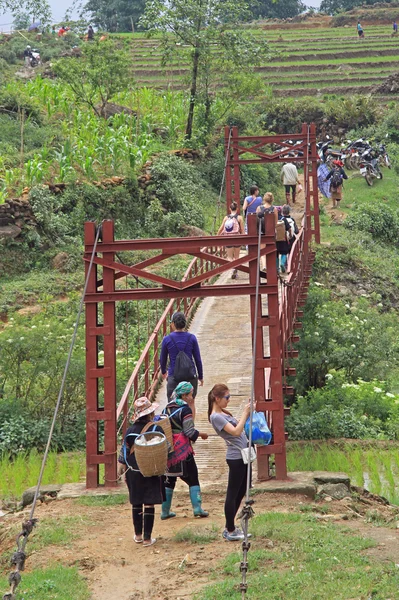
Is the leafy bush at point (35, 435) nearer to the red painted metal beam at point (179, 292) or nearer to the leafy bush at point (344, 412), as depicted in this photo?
the leafy bush at point (344, 412)

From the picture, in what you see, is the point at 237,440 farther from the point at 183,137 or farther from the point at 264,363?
the point at 183,137

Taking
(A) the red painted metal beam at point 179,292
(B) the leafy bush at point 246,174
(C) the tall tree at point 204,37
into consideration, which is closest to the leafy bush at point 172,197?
(B) the leafy bush at point 246,174

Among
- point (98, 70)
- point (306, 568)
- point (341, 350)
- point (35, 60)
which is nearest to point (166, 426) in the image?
point (306, 568)

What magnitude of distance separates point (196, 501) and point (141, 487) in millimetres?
905

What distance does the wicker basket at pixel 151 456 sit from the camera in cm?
945

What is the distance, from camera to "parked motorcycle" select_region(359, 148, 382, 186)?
35.1m

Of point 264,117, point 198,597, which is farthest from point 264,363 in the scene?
point 264,117

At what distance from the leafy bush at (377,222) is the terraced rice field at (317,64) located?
15789 millimetres

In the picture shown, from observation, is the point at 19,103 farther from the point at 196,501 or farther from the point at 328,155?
the point at 196,501

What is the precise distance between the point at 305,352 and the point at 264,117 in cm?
2513

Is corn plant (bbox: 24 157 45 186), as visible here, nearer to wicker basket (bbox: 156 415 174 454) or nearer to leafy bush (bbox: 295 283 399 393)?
leafy bush (bbox: 295 283 399 393)

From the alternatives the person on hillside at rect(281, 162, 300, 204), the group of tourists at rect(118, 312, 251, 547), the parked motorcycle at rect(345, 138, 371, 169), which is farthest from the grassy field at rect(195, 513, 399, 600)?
the parked motorcycle at rect(345, 138, 371, 169)

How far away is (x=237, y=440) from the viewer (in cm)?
952

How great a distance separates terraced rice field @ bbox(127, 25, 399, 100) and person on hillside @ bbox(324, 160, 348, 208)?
47.5 ft
